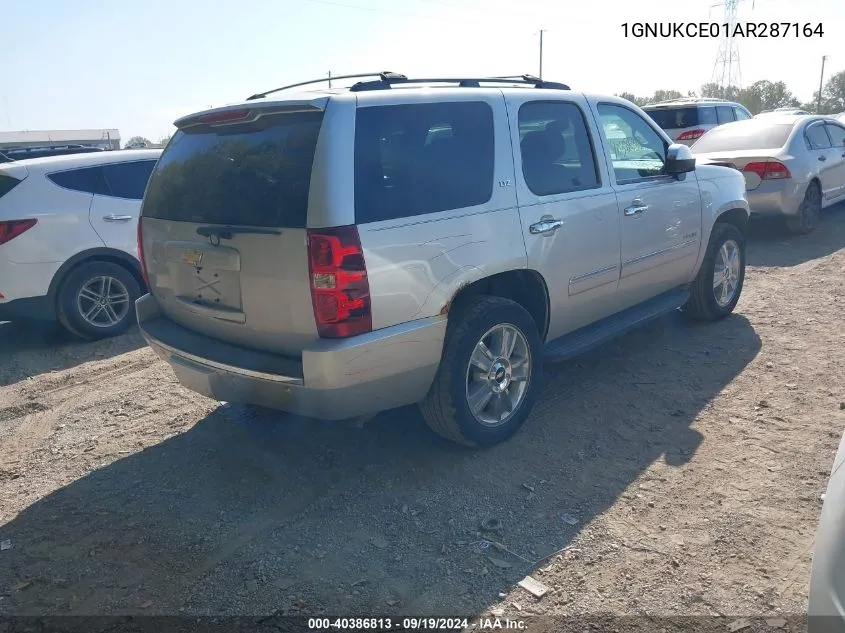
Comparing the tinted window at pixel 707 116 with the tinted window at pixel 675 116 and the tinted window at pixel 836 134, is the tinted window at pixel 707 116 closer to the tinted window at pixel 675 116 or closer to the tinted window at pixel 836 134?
the tinted window at pixel 675 116

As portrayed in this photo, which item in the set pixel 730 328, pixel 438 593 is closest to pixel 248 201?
pixel 438 593

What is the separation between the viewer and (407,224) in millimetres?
3400

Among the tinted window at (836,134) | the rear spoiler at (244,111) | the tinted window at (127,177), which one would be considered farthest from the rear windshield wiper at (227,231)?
the tinted window at (836,134)

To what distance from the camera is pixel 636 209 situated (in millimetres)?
4793

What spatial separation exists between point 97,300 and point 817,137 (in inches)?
386

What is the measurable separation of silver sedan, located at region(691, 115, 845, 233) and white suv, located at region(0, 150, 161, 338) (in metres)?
6.85

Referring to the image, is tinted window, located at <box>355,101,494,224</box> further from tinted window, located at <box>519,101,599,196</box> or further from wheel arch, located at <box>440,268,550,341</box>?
wheel arch, located at <box>440,268,550,341</box>

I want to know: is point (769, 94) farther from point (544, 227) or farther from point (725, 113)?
point (544, 227)

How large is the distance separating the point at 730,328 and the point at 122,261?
568 cm

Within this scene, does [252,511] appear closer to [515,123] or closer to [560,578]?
[560,578]

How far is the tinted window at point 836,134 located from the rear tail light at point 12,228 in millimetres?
10748

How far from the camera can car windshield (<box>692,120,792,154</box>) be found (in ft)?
31.7

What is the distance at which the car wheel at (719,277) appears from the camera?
19.2 feet

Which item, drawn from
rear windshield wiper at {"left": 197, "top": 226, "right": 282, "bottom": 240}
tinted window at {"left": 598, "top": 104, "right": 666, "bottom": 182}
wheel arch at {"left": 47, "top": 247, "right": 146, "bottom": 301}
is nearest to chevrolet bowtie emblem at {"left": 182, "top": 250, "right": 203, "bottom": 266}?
rear windshield wiper at {"left": 197, "top": 226, "right": 282, "bottom": 240}
